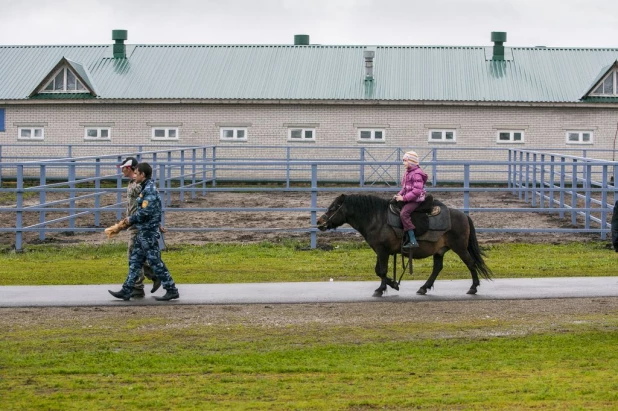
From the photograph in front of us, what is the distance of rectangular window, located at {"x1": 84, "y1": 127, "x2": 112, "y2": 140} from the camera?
3903 cm

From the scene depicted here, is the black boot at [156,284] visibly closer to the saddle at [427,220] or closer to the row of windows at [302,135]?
the saddle at [427,220]

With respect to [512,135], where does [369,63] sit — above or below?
above

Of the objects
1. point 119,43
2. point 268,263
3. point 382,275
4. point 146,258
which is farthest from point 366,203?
point 119,43

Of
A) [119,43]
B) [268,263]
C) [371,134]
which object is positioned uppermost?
[119,43]

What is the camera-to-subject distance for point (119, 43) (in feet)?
140

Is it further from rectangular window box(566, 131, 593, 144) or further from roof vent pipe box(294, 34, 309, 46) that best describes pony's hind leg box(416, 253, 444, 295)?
roof vent pipe box(294, 34, 309, 46)

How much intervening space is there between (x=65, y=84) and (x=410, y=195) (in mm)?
27547

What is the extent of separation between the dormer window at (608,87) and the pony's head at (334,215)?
2606 cm

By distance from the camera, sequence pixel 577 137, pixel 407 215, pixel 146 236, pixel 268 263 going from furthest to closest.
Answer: pixel 577 137 → pixel 268 263 → pixel 407 215 → pixel 146 236

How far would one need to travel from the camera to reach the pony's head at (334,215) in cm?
1421

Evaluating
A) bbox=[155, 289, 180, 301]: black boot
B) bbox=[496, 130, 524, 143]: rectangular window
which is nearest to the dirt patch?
bbox=[155, 289, 180, 301]: black boot

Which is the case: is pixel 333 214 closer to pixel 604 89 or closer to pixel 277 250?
pixel 277 250

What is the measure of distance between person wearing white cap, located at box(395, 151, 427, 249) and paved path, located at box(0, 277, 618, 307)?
2.51 feet

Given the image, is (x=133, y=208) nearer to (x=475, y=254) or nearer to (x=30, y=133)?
(x=475, y=254)
